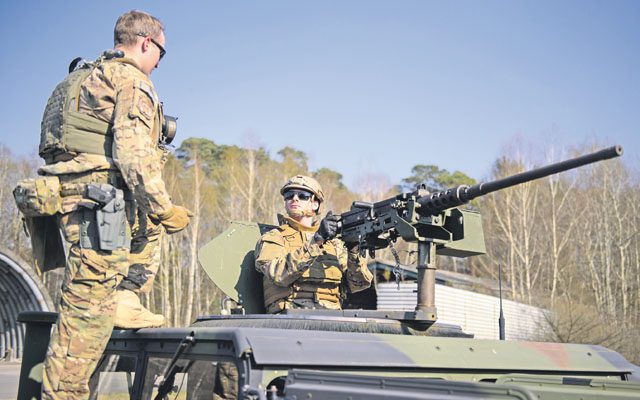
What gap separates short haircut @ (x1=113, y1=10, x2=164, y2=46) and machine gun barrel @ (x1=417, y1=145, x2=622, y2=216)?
1.92 m

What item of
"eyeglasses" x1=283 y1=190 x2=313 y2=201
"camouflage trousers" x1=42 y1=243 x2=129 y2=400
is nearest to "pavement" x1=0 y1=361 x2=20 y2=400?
"eyeglasses" x1=283 y1=190 x2=313 y2=201

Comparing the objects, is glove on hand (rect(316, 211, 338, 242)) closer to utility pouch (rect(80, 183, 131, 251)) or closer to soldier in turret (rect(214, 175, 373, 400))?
soldier in turret (rect(214, 175, 373, 400))

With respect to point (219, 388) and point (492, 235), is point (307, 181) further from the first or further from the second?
point (492, 235)

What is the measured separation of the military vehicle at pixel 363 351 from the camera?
3.10m

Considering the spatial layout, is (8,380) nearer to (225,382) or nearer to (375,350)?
(225,382)

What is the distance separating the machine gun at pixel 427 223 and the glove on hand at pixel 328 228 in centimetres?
9

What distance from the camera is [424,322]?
4.47m

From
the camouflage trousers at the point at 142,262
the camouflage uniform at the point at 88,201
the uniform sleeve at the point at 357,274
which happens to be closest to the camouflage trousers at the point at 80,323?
the camouflage uniform at the point at 88,201

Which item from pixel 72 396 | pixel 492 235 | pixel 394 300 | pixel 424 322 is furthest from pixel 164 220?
pixel 492 235

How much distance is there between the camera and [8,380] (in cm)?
1338

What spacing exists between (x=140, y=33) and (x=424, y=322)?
234 cm

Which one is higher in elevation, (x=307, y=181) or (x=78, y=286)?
(x=307, y=181)

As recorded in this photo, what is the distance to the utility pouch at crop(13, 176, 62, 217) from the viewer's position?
12.7 feet

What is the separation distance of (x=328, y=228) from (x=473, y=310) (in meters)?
19.0
